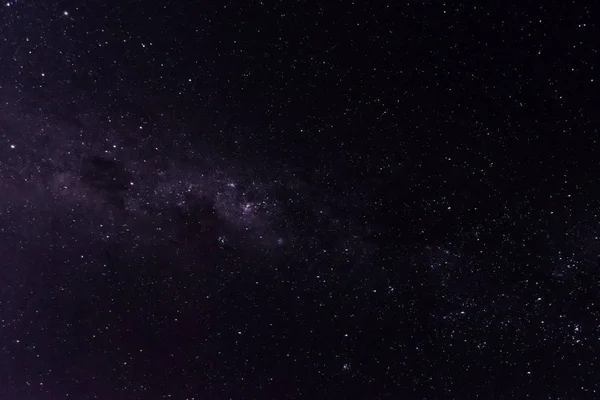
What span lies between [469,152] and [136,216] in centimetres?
200

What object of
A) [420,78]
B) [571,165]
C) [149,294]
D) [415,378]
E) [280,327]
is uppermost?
[420,78]

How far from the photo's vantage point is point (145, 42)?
2078mm

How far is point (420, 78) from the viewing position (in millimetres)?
1993

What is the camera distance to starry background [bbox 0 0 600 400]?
6.46ft

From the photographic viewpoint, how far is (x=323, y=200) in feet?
7.38

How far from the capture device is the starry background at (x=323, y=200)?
1970 millimetres

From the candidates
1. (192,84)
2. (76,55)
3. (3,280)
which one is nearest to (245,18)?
(192,84)

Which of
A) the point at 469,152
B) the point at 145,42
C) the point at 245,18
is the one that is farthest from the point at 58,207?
the point at 469,152

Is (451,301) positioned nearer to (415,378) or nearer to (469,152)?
(415,378)

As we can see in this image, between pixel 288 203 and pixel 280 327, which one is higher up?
pixel 288 203

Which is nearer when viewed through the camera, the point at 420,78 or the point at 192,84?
the point at 420,78

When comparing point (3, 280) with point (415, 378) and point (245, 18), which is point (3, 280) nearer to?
point (245, 18)

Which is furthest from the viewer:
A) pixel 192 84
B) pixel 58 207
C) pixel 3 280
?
pixel 3 280

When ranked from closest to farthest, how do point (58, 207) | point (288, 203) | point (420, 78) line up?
1. point (420, 78)
2. point (288, 203)
3. point (58, 207)
